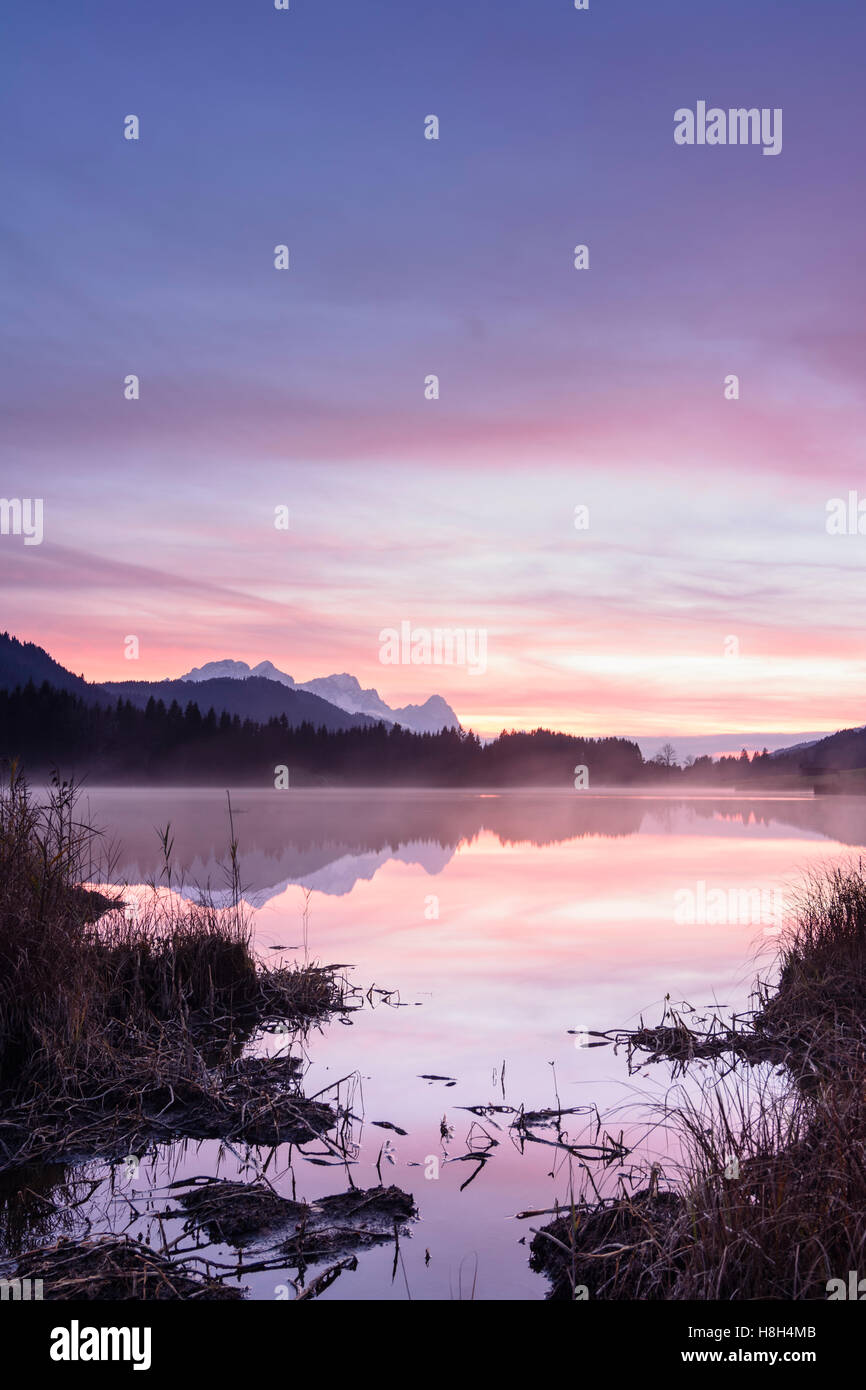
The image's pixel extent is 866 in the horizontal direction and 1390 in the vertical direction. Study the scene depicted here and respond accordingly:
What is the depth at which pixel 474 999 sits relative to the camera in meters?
11.2

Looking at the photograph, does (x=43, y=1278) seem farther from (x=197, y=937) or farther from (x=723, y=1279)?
(x=197, y=937)

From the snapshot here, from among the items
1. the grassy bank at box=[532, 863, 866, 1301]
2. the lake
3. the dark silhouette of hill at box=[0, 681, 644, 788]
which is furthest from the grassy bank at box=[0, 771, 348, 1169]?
the dark silhouette of hill at box=[0, 681, 644, 788]

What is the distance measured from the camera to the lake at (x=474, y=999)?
5332 mm

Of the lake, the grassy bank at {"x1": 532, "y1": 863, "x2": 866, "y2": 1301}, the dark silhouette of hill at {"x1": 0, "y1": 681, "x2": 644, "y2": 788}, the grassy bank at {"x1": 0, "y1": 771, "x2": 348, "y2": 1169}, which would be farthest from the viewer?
the dark silhouette of hill at {"x1": 0, "y1": 681, "x2": 644, "y2": 788}

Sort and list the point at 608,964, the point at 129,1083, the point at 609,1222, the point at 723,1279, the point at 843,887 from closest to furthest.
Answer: the point at 723,1279 < the point at 609,1222 < the point at 129,1083 < the point at 843,887 < the point at 608,964

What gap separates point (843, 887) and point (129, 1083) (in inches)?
383

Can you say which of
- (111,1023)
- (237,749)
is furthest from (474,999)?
(237,749)

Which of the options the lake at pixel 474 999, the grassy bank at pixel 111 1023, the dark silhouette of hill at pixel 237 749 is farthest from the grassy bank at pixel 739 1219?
the dark silhouette of hill at pixel 237 749

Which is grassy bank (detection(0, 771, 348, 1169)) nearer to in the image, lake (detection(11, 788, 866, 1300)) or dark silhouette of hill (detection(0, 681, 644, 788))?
lake (detection(11, 788, 866, 1300))

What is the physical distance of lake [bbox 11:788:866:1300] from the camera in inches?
210

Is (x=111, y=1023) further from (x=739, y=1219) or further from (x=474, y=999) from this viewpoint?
(x=739, y=1219)

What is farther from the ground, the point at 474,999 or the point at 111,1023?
the point at 111,1023
